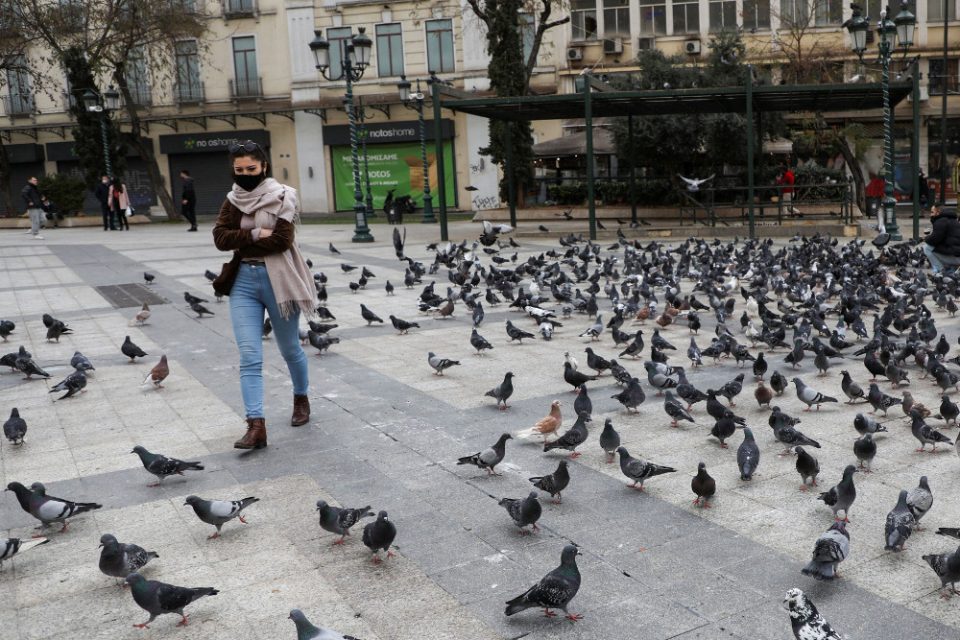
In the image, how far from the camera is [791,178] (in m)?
28.1

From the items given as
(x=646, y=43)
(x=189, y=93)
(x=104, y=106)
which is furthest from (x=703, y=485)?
(x=189, y=93)

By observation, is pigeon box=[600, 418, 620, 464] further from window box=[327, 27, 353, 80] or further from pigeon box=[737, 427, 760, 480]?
window box=[327, 27, 353, 80]

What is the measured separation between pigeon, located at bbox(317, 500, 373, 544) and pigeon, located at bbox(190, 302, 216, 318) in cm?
811

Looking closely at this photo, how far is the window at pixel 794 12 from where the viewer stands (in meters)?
34.1

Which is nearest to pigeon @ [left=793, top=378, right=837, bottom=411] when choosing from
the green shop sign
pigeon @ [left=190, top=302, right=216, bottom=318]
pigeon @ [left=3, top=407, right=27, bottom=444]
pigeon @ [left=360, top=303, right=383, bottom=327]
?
pigeon @ [left=360, top=303, right=383, bottom=327]

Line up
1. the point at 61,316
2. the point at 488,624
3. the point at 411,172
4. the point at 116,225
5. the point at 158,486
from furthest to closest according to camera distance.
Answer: the point at 411,172 → the point at 116,225 → the point at 61,316 → the point at 158,486 → the point at 488,624

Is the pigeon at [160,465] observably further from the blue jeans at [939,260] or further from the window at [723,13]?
the window at [723,13]

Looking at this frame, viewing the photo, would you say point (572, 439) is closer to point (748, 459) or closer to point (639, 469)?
point (639, 469)

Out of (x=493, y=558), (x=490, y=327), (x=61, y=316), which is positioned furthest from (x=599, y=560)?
(x=61, y=316)

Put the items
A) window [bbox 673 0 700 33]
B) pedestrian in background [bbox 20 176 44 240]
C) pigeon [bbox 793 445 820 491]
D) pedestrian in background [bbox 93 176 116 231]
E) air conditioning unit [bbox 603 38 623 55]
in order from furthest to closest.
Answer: air conditioning unit [bbox 603 38 623 55] → window [bbox 673 0 700 33] → pedestrian in background [bbox 93 176 116 231] → pedestrian in background [bbox 20 176 44 240] → pigeon [bbox 793 445 820 491]

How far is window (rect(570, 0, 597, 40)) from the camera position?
37094 mm

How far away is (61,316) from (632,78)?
68.3 ft

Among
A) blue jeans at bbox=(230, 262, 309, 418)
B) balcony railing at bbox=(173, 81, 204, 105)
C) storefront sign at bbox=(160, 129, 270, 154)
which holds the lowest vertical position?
blue jeans at bbox=(230, 262, 309, 418)

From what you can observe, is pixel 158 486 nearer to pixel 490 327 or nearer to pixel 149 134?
pixel 490 327
